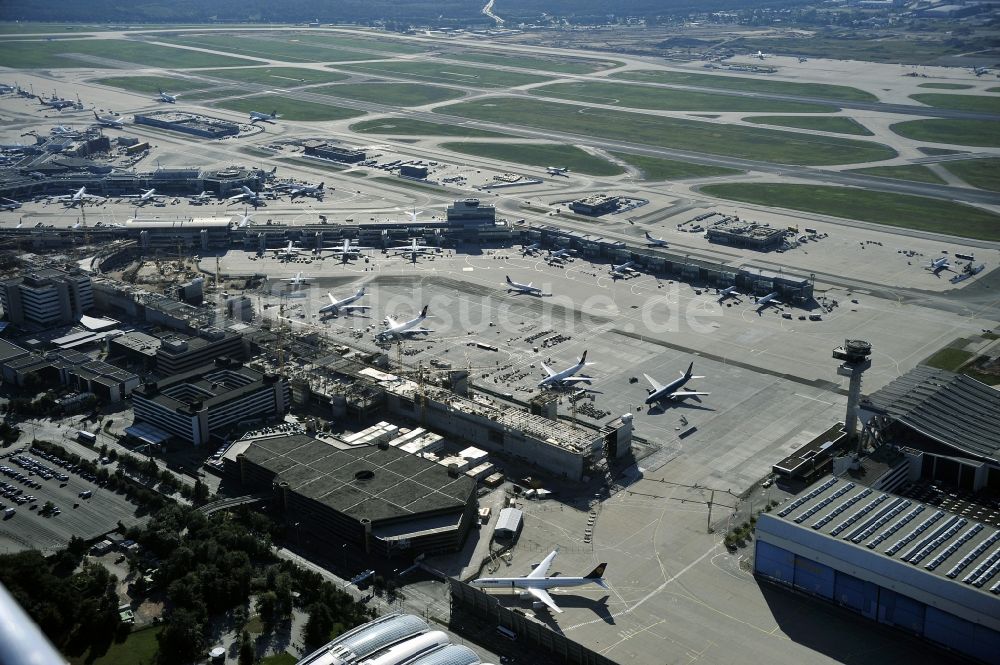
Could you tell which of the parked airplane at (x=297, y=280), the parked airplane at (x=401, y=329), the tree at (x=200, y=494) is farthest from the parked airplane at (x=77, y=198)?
the tree at (x=200, y=494)

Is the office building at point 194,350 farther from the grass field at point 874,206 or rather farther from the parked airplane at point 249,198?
the grass field at point 874,206

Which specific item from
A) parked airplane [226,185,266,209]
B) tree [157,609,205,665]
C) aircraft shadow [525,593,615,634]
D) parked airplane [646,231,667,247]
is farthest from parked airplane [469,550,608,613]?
parked airplane [226,185,266,209]

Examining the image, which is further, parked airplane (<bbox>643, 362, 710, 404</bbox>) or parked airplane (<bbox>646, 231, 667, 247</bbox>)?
parked airplane (<bbox>646, 231, 667, 247</bbox>)

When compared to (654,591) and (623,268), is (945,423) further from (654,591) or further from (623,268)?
(623,268)

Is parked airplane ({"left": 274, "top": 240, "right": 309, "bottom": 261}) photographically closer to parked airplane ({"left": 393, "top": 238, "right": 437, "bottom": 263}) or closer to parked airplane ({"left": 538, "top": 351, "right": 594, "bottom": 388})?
parked airplane ({"left": 393, "top": 238, "right": 437, "bottom": 263})

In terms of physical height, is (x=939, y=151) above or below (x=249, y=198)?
above

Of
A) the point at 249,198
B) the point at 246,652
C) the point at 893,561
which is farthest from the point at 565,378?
the point at 249,198
